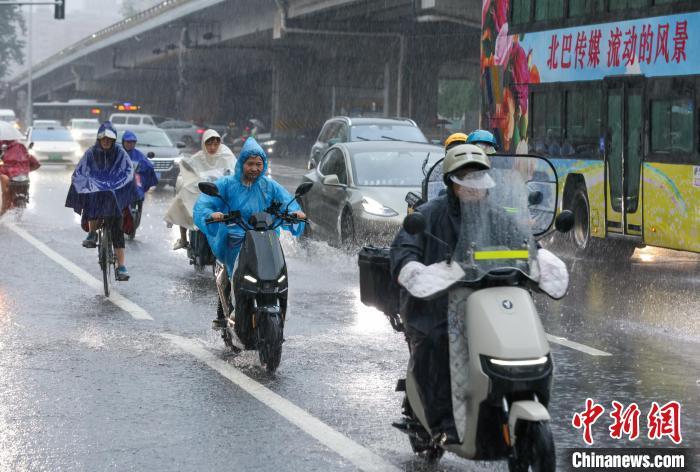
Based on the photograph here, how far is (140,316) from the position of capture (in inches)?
441

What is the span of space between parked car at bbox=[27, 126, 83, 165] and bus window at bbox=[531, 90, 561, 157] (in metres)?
27.7

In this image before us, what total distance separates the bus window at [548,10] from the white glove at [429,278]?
43.5 feet

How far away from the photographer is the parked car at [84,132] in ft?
170

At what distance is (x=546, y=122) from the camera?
18.8 m

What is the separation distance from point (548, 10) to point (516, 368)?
45.7ft

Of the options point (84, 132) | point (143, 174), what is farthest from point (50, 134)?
point (143, 174)

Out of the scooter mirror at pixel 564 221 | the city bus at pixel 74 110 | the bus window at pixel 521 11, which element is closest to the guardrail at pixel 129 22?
the city bus at pixel 74 110

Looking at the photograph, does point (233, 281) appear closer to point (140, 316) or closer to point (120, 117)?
point (140, 316)

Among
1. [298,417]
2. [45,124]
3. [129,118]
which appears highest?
[129,118]

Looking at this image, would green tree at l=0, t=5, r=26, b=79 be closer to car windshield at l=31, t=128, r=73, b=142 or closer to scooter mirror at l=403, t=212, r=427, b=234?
car windshield at l=31, t=128, r=73, b=142

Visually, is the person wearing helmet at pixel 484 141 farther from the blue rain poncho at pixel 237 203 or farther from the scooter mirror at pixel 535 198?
the scooter mirror at pixel 535 198

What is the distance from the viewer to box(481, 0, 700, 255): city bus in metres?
15.1

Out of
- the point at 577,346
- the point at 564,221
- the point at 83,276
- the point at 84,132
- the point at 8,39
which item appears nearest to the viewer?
the point at 564,221

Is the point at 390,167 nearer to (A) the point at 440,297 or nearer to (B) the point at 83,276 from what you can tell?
(B) the point at 83,276
